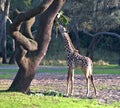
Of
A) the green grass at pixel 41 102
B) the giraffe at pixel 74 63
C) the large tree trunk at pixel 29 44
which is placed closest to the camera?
the green grass at pixel 41 102

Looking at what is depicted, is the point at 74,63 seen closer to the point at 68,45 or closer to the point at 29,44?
the point at 68,45

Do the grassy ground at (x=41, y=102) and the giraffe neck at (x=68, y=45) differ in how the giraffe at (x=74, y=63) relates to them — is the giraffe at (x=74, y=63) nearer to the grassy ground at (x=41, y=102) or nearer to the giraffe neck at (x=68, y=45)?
the giraffe neck at (x=68, y=45)

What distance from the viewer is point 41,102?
13633 millimetres

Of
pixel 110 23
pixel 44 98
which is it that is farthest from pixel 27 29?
pixel 110 23

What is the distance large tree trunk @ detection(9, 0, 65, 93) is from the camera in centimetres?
1474

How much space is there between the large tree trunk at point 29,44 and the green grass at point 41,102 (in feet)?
3.17

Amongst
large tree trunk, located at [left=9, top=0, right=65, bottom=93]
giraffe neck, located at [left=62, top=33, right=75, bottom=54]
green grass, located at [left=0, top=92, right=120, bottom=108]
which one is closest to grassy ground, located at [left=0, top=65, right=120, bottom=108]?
green grass, located at [left=0, top=92, right=120, bottom=108]

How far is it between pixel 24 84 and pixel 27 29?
199 cm

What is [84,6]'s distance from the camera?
5109 centimetres

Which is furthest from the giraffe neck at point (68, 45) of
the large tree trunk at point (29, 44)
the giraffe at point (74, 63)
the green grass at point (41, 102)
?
the green grass at point (41, 102)

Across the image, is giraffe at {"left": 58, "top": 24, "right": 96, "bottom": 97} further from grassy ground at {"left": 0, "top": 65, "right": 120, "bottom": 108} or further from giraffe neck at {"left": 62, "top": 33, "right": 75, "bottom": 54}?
grassy ground at {"left": 0, "top": 65, "right": 120, "bottom": 108}

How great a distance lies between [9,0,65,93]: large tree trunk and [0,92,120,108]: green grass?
97 centimetres

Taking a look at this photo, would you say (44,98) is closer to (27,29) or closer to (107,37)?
(27,29)

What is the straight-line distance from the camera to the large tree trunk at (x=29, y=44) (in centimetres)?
1474
